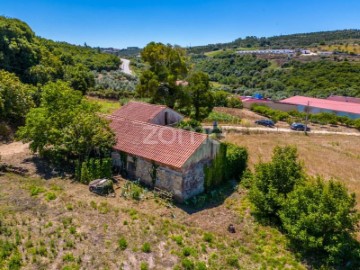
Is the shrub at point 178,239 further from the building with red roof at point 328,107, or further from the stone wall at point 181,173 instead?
the building with red roof at point 328,107

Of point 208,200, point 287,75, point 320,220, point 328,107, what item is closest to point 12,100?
point 208,200

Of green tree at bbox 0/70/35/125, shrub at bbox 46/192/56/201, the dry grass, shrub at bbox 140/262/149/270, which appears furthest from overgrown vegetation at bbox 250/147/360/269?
green tree at bbox 0/70/35/125

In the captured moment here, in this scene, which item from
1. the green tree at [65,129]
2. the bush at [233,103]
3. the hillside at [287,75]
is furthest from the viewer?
the hillside at [287,75]

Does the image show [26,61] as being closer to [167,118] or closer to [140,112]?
[140,112]

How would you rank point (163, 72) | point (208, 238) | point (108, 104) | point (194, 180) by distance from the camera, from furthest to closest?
1. point (108, 104)
2. point (163, 72)
3. point (194, 180)
4. point (208, 238)

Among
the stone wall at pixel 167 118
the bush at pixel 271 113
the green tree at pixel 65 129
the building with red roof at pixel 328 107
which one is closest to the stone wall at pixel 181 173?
the green tree at pixel 65 129

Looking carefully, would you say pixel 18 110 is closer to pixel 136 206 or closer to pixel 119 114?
pixel 119 114
